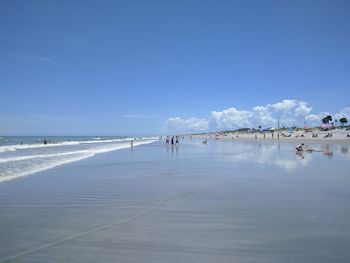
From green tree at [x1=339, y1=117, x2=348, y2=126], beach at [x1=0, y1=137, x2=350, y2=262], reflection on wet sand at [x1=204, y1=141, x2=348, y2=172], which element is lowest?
beach at [x1=0, y1=137, x2=350, y2=262]

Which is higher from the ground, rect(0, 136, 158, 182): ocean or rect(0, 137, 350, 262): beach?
rect(0, 136, 158, 182): ocean

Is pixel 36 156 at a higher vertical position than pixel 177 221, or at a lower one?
higher

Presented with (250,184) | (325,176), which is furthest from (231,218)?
(325,176)

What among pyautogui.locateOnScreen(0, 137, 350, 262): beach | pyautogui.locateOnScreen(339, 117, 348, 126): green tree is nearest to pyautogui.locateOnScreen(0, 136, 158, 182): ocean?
pyautogui.locateOnScreen(0, 137, 350, 262): beach

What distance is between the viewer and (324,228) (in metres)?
7.25

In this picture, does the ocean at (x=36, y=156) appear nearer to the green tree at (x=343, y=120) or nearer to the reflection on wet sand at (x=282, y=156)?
the reflection on wet sand at (x=282, y=156)

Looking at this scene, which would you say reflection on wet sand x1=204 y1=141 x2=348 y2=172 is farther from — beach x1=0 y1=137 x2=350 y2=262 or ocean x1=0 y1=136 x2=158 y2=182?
ocean x1=0 y1=136 x2=158 y2=182

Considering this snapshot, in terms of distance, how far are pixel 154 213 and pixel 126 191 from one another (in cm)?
374

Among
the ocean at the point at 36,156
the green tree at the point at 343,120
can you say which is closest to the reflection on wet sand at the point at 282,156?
the ocean at the point at 36,156


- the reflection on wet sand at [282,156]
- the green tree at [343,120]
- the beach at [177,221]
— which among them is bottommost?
the beach at [177,221]

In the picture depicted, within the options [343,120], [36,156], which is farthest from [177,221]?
[343,120]

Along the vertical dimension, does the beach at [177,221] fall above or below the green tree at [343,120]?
below

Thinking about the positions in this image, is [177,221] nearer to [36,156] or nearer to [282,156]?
[282,156]

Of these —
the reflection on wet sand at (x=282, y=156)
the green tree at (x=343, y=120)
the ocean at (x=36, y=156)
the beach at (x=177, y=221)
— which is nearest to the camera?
the beach at (x=177, y=221)
